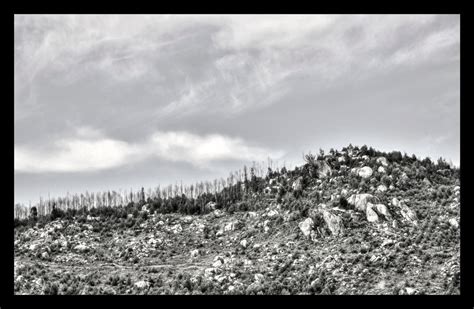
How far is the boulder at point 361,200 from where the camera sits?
43.0 metres

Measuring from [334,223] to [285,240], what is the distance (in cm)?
536

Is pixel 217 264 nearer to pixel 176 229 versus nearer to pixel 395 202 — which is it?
pixel 176 229

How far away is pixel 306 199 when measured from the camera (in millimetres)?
50500

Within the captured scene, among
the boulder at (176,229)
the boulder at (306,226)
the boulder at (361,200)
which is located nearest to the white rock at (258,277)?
the boulder at (306,226)

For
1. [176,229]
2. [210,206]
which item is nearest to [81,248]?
[176,229]

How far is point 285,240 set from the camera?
1633 inches

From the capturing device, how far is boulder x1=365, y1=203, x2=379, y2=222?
40.6 metres

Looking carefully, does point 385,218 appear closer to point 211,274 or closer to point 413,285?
point 413,285

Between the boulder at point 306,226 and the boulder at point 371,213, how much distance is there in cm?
585

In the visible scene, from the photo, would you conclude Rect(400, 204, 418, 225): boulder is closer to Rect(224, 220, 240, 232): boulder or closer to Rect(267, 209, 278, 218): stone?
Rect(267, 209, 278, 218): stone

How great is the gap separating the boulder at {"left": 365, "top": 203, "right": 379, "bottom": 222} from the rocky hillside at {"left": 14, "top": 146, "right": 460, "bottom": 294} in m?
0.16
